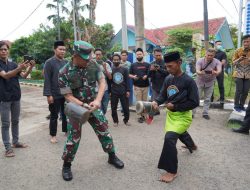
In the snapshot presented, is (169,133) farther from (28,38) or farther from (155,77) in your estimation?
(28,38)

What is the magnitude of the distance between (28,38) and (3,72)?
1291 inches

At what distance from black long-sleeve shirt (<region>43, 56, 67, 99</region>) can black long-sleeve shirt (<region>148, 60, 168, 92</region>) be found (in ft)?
8.21

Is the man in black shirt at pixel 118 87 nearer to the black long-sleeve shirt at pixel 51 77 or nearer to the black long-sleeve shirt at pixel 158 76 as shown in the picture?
the black long-sleeve shirt at pixel 158 76

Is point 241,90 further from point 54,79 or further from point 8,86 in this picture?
point 8,86

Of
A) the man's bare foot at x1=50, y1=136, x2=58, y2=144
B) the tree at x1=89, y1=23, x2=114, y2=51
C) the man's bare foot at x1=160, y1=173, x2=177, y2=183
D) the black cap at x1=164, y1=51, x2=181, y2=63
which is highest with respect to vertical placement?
the tree at x1=89, y1=23, x2=114, y2=51

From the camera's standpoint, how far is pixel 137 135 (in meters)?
5.93

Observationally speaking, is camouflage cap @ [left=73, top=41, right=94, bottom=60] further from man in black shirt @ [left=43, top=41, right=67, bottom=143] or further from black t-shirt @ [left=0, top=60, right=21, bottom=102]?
man in black shirt @ [left=43, top=41, right=67, bottom=143]

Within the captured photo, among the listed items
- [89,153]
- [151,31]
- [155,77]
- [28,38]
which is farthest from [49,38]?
[89,153]

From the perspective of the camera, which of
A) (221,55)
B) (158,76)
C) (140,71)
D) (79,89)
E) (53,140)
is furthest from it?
(221,55)

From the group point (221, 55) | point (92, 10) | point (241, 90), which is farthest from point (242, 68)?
point (92, 10)

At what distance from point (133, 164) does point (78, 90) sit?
4.71 ft

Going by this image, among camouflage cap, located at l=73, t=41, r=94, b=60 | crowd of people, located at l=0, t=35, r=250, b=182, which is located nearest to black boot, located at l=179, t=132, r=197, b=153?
crowd of people, located at l=0, t=35, r=250, b=182

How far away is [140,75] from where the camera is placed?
7340 millimetres

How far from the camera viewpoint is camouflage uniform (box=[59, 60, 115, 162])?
3.84m
